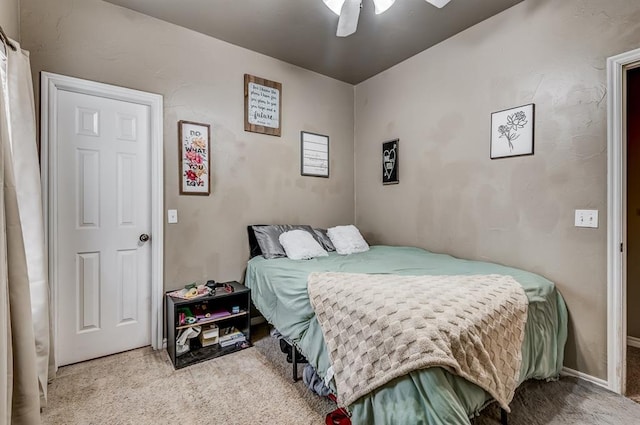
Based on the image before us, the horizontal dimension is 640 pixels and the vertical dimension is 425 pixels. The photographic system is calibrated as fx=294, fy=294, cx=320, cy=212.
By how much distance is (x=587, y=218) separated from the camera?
6.36ft

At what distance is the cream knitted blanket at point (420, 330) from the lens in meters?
1.13

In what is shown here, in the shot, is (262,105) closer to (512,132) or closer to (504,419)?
(512,132)

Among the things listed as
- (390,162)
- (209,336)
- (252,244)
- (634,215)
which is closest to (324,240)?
(252,244)

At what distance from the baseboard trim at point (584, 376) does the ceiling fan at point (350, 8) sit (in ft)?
8.39

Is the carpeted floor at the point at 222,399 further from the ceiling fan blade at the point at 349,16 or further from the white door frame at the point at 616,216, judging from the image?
the ceiling fan blade at the point at 349,16

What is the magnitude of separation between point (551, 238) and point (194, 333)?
2775mm

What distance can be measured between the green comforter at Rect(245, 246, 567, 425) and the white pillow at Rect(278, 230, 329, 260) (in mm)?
113

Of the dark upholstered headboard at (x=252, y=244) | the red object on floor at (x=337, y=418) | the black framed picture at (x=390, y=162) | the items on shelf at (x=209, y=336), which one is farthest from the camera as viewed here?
the black framed picture at (x=390, y=162)

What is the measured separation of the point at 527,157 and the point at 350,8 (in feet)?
5.46

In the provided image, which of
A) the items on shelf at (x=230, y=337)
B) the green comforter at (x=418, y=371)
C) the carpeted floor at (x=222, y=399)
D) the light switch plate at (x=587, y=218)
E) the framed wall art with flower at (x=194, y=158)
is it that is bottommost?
the carpeted floor at (x=222, y=399)

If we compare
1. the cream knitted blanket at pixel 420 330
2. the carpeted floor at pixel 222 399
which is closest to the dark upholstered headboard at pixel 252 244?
the carpeted floor at pixel 222 399

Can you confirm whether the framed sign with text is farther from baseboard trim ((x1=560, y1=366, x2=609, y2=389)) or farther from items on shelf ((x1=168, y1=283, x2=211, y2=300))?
baseboard trim ((x1=560, y1=366, x2=609, y2=389))

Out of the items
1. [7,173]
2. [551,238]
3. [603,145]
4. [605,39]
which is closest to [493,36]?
[605,39]

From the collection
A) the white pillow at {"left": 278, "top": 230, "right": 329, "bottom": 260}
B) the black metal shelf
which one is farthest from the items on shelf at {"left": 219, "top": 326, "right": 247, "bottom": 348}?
the white pillow at {"left": 278, "top": 230, "right": 329, "bottom": 260}
